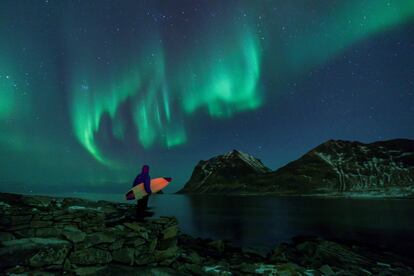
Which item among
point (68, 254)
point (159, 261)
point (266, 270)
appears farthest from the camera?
point (266, 270)

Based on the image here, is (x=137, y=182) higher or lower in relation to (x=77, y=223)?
higher

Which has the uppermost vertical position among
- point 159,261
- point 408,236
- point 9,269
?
point 9,269

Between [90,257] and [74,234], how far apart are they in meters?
1.16

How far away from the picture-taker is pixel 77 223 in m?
10.8

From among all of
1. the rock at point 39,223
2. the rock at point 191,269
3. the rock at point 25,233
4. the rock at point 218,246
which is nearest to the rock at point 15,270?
the rock at point 25,233

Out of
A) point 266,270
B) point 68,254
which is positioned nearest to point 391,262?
point 266,270

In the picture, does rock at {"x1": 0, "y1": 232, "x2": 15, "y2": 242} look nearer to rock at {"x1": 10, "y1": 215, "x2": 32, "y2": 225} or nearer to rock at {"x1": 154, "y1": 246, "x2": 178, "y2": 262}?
rock at {"x1": 10, "y1": 215, "x2": 32, "y2": 225}

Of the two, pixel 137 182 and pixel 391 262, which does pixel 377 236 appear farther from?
pixel 137 182

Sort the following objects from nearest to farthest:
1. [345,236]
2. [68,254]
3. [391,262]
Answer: [68,254], [391,262], [345,236]

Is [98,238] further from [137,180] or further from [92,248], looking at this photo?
[137,180]

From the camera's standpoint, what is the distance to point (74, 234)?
9508mm

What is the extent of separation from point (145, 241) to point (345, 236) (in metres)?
30.9

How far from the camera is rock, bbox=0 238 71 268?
8453 mm

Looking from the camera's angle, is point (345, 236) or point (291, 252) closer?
point (291, 252)
